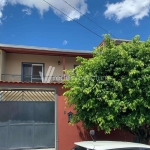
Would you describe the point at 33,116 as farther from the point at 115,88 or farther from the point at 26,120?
the point at 115,88

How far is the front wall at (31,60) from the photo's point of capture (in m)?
14.9

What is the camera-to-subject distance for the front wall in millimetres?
14859

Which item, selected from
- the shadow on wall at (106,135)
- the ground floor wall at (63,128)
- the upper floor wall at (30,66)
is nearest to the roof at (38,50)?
the upper floor wall at (30,66)

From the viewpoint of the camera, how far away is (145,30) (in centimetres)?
1575

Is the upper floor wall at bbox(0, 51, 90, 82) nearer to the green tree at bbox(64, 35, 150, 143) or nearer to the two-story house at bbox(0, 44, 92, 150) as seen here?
the two-story house at bbox(0, 44, 92, 150)

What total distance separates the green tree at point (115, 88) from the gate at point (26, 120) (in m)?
2.59

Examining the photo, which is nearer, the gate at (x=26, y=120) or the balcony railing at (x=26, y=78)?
the gate at (x=26, y=120)

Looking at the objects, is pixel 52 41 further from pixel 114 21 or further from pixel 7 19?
pixel 114 21

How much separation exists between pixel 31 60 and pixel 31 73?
0.90 meters

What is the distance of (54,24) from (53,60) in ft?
9.51

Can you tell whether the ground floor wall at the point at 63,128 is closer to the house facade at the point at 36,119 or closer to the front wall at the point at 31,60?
the house facade at the point at 36,119

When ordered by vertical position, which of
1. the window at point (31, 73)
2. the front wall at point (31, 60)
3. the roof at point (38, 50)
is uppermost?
the roof at point (38, 50)

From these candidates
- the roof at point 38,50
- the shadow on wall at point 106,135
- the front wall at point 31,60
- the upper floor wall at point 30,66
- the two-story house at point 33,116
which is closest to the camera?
the two-story house at point 33,116

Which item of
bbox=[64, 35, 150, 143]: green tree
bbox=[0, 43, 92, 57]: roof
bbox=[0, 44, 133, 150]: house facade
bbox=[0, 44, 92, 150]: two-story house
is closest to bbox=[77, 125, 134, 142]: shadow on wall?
bbox=[0, 44, 133, 150]: house facade
